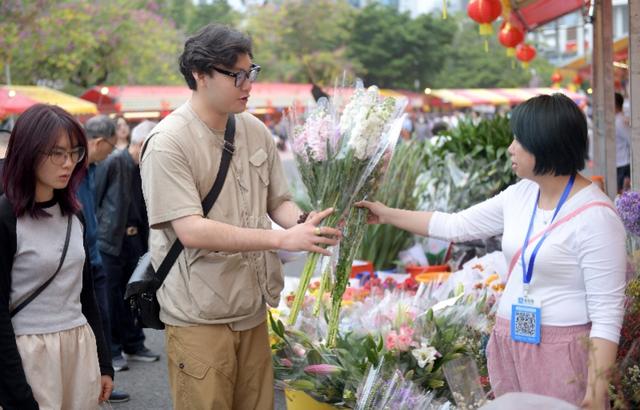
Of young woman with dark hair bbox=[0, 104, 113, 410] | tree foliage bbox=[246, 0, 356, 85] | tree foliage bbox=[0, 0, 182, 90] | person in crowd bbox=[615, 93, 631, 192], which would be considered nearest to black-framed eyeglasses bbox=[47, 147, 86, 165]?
young woman with dark hair bbox=[0, 104, 113, 410]

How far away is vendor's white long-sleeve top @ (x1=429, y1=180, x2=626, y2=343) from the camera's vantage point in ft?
8.98

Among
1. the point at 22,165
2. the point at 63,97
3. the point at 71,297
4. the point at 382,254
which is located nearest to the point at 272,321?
the point at 71,297

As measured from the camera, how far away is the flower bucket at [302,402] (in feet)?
14.3

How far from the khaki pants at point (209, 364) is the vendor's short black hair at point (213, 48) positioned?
0.92 m

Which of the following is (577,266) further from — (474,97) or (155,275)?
(474,97)

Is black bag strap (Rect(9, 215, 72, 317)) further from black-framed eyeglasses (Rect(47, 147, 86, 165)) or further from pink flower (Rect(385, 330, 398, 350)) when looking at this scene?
pink flower (Rect(385, 330, 398, 350))

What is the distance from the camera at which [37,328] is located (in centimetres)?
285

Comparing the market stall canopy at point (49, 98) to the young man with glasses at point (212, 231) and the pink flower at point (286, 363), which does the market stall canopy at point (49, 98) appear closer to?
the pink flower at point (286, 363)

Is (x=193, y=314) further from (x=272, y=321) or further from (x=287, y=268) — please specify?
(x=287, y=268)

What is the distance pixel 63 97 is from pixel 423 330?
24339mm

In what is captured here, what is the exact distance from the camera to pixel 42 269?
112 inches

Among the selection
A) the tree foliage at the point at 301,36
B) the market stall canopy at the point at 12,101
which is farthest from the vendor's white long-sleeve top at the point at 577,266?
the tree foliage at the point at 301,36

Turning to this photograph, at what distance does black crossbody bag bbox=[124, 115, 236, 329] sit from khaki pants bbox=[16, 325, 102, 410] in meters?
0.25

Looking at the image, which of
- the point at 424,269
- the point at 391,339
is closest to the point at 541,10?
the point at 424,269
